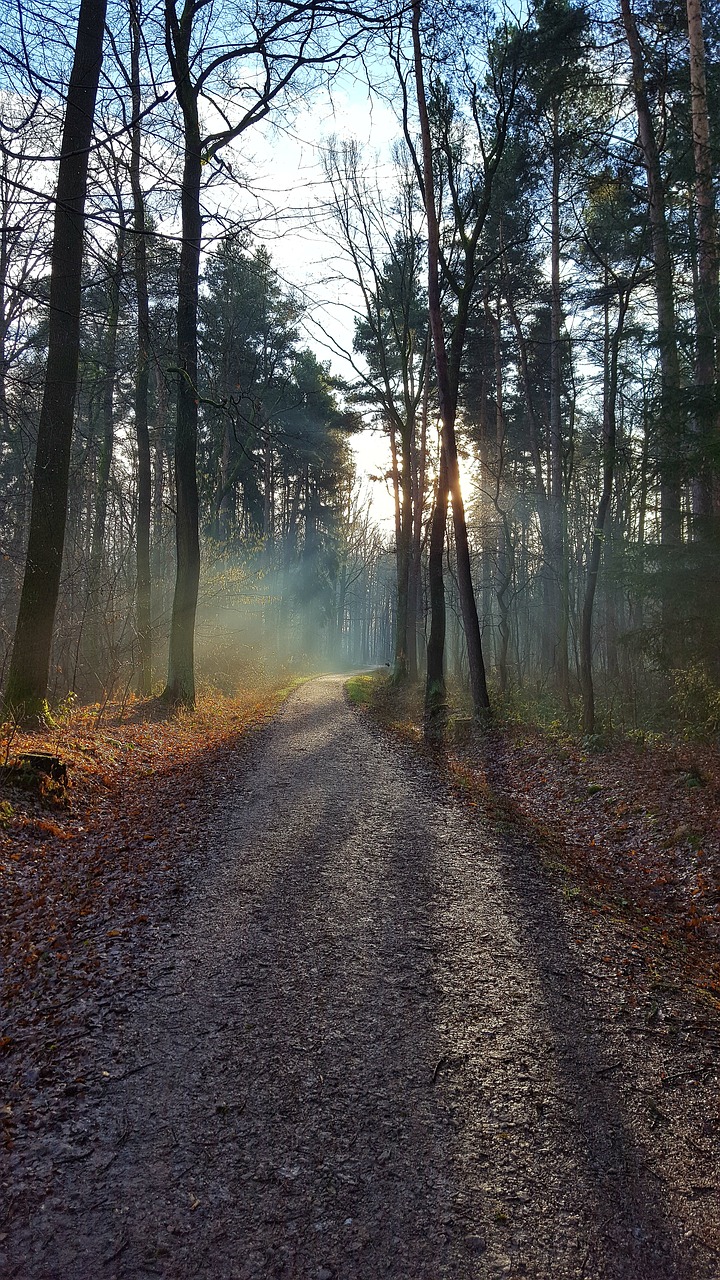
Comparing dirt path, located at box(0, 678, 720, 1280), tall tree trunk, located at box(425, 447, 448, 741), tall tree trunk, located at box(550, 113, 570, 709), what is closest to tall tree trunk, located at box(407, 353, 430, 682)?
tall tree trunk, located at box(550, 113, 570, 709)

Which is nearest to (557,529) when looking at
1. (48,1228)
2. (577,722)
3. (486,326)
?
(486,326)

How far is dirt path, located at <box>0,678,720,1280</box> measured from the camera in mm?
2092

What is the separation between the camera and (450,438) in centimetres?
1373

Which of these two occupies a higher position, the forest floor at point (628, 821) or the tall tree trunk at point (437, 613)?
the tall tree trunk at point (437, 613)

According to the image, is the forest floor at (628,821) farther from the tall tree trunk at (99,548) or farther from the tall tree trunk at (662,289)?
the tall tree trunk at (99,548)

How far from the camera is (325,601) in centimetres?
4172

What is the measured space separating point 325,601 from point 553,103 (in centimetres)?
3054

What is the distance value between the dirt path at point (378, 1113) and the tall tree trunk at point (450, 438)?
841 centimetres

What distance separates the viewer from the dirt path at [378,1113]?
82.4 inches

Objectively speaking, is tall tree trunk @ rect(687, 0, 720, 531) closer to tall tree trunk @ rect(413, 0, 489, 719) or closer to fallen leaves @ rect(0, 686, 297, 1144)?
tall tree trunk @ rect(413, 0, 489, 719)

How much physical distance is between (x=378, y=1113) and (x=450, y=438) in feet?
41.8

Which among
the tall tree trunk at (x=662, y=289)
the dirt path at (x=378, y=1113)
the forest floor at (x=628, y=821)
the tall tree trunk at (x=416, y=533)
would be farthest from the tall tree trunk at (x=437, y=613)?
the dirt path at (x=378, y=1113)

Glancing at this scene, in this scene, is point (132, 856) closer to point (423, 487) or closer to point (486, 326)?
point (486, 326)

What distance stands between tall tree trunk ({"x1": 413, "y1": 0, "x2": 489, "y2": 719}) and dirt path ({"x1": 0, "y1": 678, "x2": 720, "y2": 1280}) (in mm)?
8412
